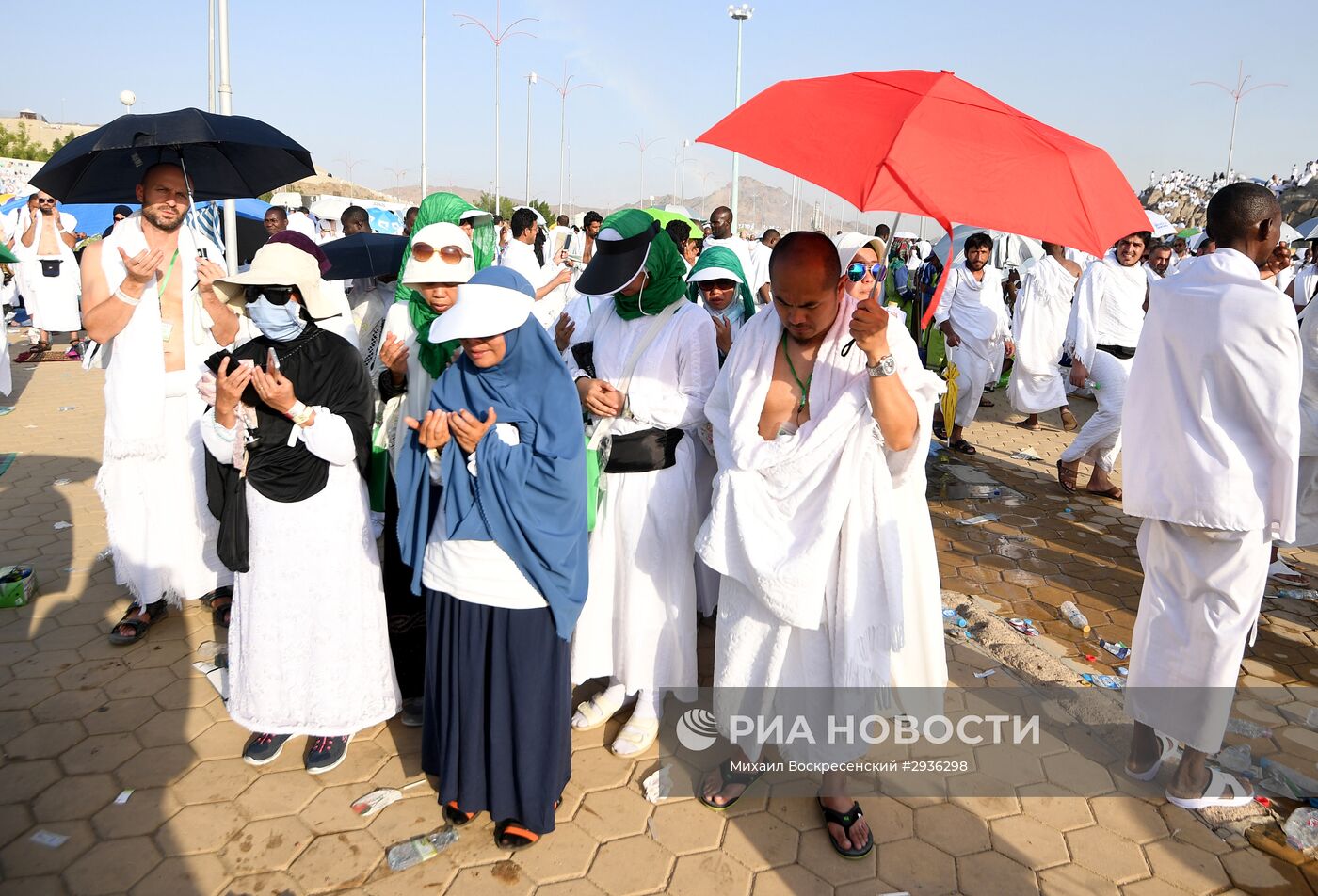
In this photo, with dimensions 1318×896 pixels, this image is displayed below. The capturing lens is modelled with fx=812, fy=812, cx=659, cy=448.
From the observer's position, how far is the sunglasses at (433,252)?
3217 millimetres

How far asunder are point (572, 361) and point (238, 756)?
2.07 meters

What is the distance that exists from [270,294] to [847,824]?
2660 millimetres

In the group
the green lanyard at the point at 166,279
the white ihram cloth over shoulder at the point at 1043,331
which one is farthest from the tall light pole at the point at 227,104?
the white ihram cloth over shoulder at the point at 1043,331

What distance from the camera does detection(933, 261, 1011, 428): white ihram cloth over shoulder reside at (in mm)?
7961

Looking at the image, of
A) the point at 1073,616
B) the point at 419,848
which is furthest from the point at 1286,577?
A: the point at 419,848

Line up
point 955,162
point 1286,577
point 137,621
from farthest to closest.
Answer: point 1286,577
point 137,621
point 955,162

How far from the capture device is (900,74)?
7.93ft

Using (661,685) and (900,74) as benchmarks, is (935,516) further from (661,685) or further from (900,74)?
(900,74)

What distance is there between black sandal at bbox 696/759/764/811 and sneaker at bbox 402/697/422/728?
123cm

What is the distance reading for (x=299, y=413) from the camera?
2689mm

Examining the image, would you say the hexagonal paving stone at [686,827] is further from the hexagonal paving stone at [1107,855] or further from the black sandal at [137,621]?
the black sandal at [137,621]

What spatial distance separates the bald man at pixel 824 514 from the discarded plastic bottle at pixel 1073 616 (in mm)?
2173

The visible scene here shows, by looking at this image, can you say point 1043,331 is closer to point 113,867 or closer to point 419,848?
point 419,848

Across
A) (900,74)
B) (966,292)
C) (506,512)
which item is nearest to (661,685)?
(506,512)
